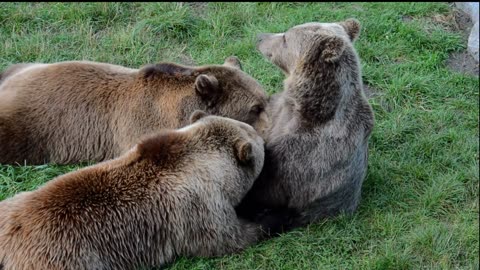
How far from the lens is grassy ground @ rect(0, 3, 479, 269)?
21.0 ft

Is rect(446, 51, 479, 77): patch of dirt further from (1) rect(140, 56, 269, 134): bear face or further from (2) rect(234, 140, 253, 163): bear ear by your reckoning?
(2) rect(234, 140, 253, 163): bear ear

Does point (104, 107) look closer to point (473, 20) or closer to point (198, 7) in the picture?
point (198, 7)

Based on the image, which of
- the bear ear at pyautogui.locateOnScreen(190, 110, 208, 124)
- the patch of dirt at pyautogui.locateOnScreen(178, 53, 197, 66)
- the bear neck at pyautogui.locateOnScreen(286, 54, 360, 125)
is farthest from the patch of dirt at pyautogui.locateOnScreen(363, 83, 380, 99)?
the bear ear at pyautogui.locateOnScreen(190, 110, 208, 124)

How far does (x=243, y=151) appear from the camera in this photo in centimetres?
621

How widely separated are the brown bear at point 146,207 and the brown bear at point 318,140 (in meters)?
0.34

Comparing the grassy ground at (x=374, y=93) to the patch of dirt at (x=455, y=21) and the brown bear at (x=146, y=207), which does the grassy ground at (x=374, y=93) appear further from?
the brown bear at (x=146, y=207)

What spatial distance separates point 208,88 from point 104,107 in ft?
3.60

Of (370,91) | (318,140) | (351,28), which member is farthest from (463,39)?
(318,140)

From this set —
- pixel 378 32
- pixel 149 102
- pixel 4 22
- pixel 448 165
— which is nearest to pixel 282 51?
pixel 149 102

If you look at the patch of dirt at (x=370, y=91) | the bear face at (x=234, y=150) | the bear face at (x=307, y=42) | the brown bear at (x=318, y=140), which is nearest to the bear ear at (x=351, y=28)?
the bear face at (x=307, y=42)

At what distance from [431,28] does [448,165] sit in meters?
2.72

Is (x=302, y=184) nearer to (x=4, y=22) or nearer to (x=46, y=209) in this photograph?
(x=46, y=209)

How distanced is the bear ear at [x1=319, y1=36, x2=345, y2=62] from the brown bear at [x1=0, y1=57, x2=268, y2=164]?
3.36 feet

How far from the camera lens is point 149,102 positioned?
728 cm
